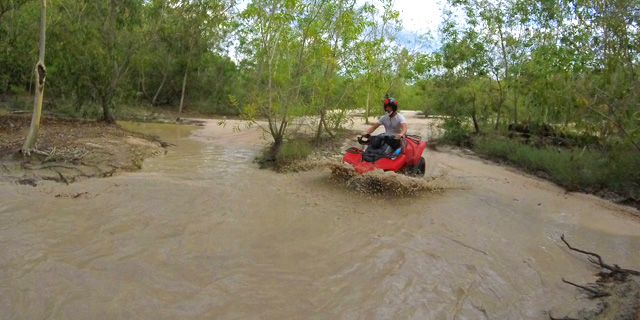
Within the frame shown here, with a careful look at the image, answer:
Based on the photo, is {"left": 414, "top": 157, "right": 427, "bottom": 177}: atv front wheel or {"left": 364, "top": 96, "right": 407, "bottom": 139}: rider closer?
{"left": 364, "top": 96, "right": 407, "bottom": 139}: rider

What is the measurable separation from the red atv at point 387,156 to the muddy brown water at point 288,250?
0.54 m

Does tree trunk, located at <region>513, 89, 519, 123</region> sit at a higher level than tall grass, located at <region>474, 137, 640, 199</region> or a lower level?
higher

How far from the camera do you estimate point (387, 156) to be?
766 cm

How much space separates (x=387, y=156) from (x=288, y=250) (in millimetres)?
3113

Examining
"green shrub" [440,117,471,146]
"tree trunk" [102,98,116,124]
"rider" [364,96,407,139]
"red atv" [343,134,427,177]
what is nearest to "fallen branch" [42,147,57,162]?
"red atv" [343,134,427,177]

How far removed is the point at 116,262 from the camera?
14.6 feet

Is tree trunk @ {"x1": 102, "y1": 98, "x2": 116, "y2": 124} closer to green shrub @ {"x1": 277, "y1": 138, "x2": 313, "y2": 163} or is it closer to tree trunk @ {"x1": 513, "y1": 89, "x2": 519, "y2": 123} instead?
green shrub @ {"x1": 277, "y1": 138, "x2": 313, "y2": 163}

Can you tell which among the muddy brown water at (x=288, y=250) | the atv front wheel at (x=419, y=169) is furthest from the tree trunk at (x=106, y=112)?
the atv front wheel at (x=419, y=169)

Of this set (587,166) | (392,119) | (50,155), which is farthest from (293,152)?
(587,166)

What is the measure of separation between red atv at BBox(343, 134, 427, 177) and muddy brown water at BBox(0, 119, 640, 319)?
0.54 meters

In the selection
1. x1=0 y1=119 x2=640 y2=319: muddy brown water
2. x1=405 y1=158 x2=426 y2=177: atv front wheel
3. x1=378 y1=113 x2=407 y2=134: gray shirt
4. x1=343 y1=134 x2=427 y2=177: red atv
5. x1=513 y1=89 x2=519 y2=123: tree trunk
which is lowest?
x1=0 y1=119 x2=640 y2=319: muddy brown water

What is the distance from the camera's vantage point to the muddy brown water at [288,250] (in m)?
3.87

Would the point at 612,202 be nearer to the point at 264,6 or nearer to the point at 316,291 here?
the point at 316,291

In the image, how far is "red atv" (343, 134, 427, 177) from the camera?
755cm
